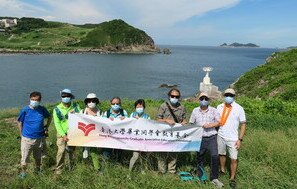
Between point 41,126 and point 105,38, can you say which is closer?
point 41,126

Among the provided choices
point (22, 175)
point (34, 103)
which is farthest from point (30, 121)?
point (22, 175)

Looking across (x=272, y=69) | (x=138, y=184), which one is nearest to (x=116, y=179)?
(x=138, y=184)

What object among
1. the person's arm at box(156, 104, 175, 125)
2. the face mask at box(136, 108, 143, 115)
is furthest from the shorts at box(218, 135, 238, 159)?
the face mask at box(136, 108, 143, 115)

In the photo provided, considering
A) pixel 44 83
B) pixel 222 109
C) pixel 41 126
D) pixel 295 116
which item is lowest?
pixel 44 83

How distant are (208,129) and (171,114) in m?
0.92

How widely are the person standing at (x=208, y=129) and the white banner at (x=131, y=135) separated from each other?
0.63 feet

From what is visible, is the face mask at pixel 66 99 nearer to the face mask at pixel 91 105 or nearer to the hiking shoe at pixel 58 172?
the face mask at pixel 91 105

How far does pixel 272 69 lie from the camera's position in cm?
2888

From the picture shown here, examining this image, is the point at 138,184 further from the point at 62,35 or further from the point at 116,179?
the point at 62,35

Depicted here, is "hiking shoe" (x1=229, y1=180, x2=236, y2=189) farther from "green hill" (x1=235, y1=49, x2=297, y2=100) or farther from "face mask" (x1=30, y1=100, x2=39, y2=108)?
"green hill" (x1=235, y1=49, x2=297, y2=100)

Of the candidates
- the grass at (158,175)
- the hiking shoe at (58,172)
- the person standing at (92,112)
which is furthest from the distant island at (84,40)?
the hiking shoe at (58,172)

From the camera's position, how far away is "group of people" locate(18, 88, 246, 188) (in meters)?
6.94

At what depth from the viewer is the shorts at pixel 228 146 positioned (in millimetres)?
6922

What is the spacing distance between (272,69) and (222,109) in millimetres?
24120
